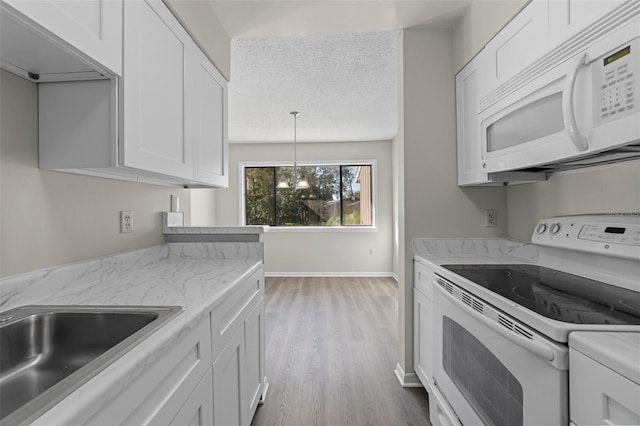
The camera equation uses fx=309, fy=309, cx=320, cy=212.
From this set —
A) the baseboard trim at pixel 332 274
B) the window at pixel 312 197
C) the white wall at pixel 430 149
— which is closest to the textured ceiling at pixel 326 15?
the white wall at pixel 430 149

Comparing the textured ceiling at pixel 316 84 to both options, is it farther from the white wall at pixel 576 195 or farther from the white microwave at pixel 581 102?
the white wall at pixel 576 195

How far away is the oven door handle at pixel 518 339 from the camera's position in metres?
0.84

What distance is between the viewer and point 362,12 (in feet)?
6.44

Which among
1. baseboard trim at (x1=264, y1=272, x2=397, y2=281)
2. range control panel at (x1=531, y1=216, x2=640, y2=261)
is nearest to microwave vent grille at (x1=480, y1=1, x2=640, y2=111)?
range control panel at (x1=531, y1=216, x2=640, y2=261)

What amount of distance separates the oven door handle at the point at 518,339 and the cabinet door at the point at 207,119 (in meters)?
1.51

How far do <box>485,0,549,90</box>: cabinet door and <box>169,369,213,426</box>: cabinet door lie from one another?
1.83 metres

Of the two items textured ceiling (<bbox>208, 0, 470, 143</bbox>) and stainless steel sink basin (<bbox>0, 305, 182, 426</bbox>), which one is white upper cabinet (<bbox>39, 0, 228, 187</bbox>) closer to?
stainless steel sink basin (<bbox>0, 305, 182, 426</bbox>)

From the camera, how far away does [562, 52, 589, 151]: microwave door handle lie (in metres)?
1.08

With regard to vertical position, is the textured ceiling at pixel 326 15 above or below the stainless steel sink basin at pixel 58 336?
above

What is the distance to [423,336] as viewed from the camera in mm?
1968

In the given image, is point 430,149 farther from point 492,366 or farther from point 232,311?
point 232,311

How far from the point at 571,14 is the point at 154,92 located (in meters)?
1.65

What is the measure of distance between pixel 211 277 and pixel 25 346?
0.65 metres

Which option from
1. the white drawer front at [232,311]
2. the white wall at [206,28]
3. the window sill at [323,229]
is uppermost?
the white wall at [206,28]
